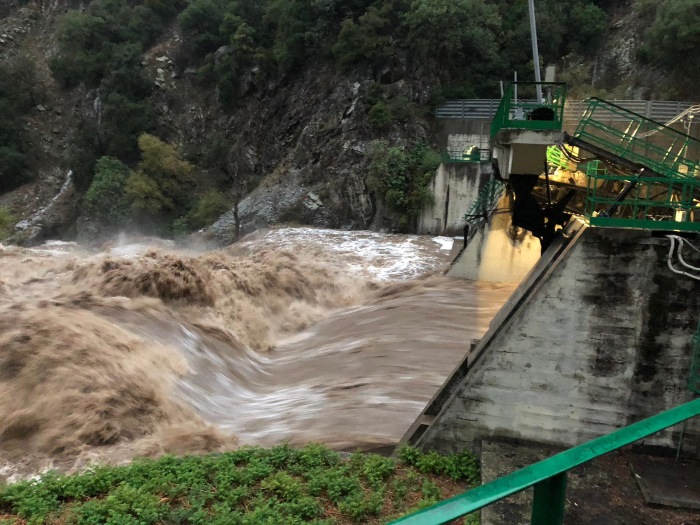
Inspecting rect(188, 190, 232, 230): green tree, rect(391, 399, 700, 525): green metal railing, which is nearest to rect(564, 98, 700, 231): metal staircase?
rect(391, 399, 700, 525): green metal railing

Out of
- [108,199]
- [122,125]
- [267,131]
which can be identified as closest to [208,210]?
[108,199]

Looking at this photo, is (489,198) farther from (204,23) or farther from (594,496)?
(204,23)

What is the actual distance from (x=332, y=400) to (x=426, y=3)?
86.0ft

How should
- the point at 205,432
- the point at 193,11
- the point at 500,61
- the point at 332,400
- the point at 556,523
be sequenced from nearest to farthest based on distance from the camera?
the point at 556,523 → the point at 205,432 → the point at 332,400 → the point at 500,61 → the point at 193,11

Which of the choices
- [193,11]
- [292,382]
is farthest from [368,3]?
[292,382]

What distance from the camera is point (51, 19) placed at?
162 feet

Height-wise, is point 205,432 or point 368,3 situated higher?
point 368,3

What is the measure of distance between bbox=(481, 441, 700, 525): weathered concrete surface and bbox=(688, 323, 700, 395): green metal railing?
0.89 m

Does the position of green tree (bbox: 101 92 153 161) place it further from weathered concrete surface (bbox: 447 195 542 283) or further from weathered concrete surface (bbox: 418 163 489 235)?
weathered concrete surface (bbox: 447 195 542 283)

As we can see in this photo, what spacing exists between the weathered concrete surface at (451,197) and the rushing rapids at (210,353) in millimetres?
7969

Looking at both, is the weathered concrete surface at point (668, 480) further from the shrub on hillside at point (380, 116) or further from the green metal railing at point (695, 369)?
the shrub on hillside at point (380, 116)

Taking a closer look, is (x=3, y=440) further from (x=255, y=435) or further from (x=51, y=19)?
(x=51, y=19)

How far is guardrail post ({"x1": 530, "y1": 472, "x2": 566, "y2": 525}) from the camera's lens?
1259 mm

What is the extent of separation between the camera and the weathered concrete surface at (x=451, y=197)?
24266 mm
